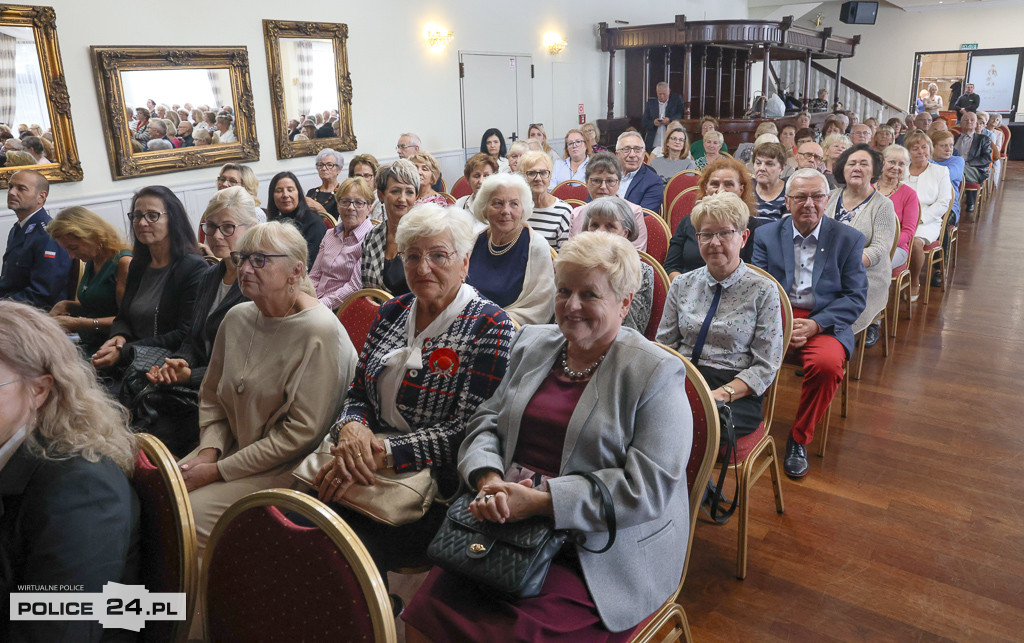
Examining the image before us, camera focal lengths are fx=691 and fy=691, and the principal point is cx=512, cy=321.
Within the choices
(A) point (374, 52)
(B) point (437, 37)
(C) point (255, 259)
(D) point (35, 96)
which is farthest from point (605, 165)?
(B) point (437, 37)

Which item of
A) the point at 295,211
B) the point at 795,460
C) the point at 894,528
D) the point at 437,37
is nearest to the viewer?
the point at 894,528

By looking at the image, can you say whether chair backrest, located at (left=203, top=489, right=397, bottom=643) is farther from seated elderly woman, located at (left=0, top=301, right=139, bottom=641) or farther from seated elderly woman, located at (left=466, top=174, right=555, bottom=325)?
seated elderly woman, located at (left=466, top=174, right=555, bottom=325)

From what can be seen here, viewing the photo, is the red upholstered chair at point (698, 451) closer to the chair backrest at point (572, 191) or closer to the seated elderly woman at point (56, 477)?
the seated elderly woman at point (56, 477)

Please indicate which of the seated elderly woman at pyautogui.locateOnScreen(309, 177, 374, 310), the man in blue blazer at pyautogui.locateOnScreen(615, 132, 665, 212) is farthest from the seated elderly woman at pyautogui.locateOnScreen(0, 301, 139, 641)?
the man in blue blazer at pyautogui.locateOnScreen(615, 132, 665, 212)

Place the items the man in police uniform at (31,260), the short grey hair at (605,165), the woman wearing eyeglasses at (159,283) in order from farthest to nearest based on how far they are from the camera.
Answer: the short grey hair at (605,165)
the man in police uniform at (31,260)
the woman wearing eyeglasses at (159,283)

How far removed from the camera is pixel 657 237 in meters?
3.91

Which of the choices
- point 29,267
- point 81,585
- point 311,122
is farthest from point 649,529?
point 311,122

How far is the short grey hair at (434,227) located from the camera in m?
2.04

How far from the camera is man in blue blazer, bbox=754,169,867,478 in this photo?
9.89 ft

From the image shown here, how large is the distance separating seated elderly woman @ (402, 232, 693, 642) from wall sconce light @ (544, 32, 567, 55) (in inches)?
394

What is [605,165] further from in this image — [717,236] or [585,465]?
[585,465]

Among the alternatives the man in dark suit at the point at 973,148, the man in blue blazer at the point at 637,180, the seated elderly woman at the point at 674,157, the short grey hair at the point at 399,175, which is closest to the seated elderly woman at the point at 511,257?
the short grey hair at the point at 399,175

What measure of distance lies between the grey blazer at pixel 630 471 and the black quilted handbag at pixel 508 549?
0.03 m

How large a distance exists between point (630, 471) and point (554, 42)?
10.5m
